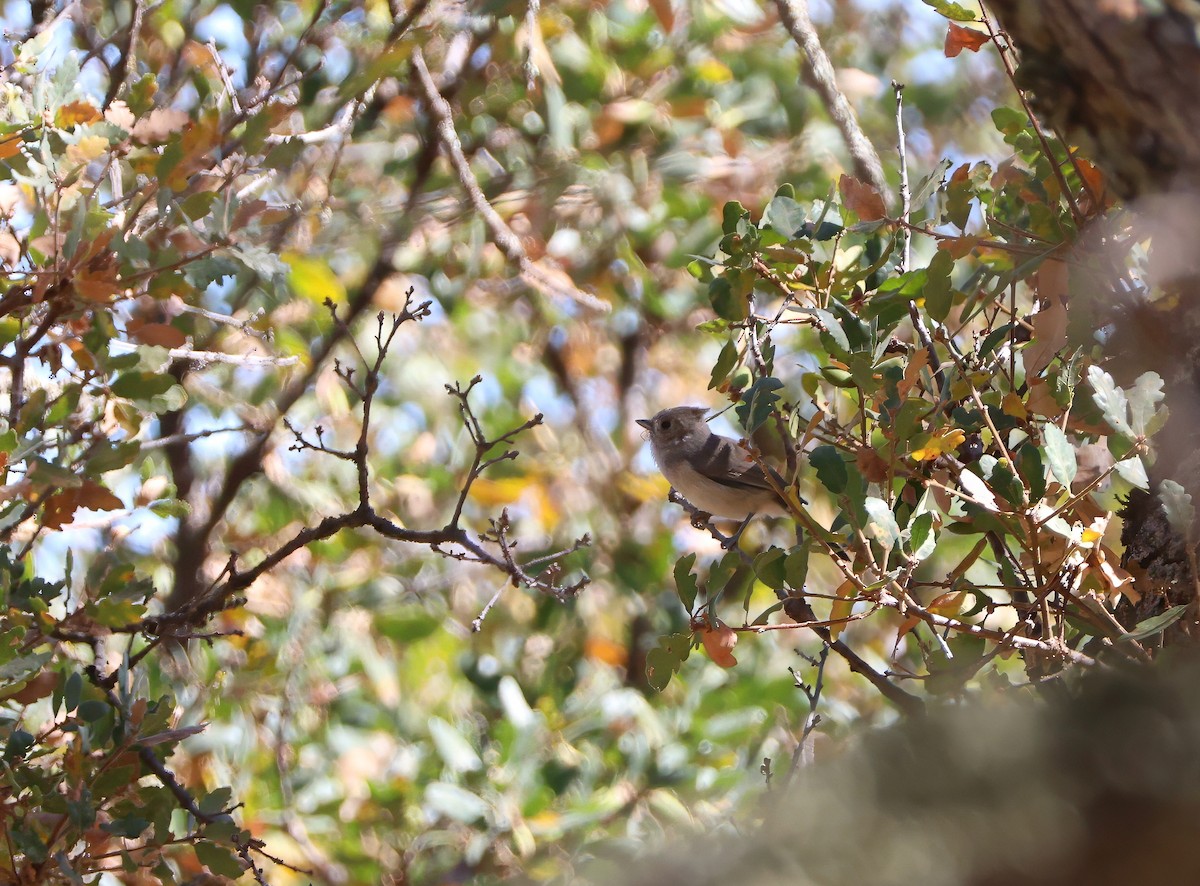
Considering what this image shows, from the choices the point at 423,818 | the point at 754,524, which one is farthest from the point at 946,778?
the point at 754,524

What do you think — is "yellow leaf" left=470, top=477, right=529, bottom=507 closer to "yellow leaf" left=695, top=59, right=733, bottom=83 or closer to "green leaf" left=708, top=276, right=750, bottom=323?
"yellow leaf" left=695, top=59, right=733, bottom=83

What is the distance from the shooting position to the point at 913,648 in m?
5.62

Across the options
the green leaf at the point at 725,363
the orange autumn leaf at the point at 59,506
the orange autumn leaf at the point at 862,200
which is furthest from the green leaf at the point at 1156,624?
the orange autumn leaf at the point at 59,506

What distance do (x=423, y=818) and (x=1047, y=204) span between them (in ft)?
13.7

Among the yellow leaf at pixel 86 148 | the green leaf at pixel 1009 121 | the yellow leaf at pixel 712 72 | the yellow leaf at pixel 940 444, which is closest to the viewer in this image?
the yellow leaf at pixel 940 444

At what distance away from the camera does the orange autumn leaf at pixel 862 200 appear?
2.30 meters

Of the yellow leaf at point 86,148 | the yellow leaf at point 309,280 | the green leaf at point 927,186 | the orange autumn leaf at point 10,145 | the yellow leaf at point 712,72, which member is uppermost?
the yellow leaf at point 712,72

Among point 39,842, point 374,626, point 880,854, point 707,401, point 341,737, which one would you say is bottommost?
point 880,854

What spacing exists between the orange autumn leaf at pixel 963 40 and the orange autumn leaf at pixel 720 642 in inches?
46.6

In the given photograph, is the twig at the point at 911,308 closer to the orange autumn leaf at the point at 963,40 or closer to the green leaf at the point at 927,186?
the green leaf at the point at 927,186

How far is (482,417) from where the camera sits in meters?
5.96

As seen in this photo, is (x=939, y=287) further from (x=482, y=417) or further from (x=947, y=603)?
(x=482, y=417)

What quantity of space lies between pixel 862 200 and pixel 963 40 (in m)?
0.35

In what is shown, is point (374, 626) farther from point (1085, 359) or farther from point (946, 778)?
point (946, 778)
